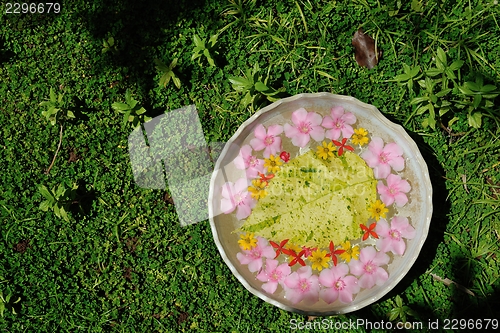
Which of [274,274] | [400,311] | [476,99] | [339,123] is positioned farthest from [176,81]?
[400,311]

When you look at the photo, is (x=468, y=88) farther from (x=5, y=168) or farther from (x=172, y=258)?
(x=5, y=168)

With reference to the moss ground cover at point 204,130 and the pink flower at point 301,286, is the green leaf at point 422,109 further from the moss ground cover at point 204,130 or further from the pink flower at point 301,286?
the pink flower at point 301,286

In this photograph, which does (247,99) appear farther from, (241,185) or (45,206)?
(45,206)

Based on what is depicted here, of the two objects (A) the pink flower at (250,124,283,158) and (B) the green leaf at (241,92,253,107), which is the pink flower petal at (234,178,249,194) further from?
(B) the green leaf at (241,92,253,107)

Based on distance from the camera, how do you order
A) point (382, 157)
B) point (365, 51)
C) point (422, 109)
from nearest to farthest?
point (382, 157), point (422, 109), point (365, 51)

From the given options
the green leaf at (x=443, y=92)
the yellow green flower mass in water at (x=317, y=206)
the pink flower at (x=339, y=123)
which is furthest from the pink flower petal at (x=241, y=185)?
the green leaf at (x=443, y=92)

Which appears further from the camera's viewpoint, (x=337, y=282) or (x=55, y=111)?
(x=55, y=111)
